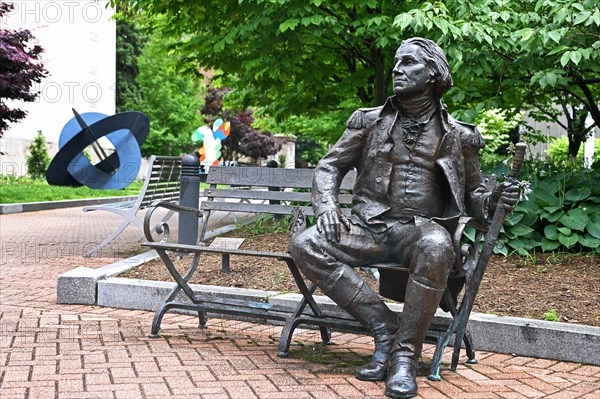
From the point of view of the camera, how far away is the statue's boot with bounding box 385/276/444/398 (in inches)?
151

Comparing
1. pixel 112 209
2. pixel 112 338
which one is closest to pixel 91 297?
pixel 112 338

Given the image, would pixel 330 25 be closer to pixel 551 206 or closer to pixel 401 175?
pixel 551 206

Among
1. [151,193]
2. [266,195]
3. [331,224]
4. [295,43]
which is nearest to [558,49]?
[331,224]

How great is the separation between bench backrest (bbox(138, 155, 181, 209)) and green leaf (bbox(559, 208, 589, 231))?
4.57m

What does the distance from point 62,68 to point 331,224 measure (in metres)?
30.9

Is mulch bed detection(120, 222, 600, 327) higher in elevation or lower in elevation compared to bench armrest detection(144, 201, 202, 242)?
lower

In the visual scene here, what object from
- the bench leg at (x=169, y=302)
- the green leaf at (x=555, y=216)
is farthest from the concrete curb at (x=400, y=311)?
the green leaf at (x=555, y=216)

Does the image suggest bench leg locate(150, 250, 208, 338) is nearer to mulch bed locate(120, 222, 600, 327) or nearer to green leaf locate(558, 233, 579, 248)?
mulch bed locate(120, 222, 600, 327)

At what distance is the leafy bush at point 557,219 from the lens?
7246 mm

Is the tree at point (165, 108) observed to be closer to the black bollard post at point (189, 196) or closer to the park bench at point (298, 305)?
the black bollard post at point (189, 196)

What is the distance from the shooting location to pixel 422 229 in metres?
4.04

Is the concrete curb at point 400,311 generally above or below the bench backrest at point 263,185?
below

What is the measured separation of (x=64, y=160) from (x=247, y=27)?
1409cm

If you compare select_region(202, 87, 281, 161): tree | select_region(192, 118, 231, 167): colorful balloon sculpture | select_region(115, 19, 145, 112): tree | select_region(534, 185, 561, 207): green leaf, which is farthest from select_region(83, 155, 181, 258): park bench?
select_region(202, 87, 281, 161): tree
